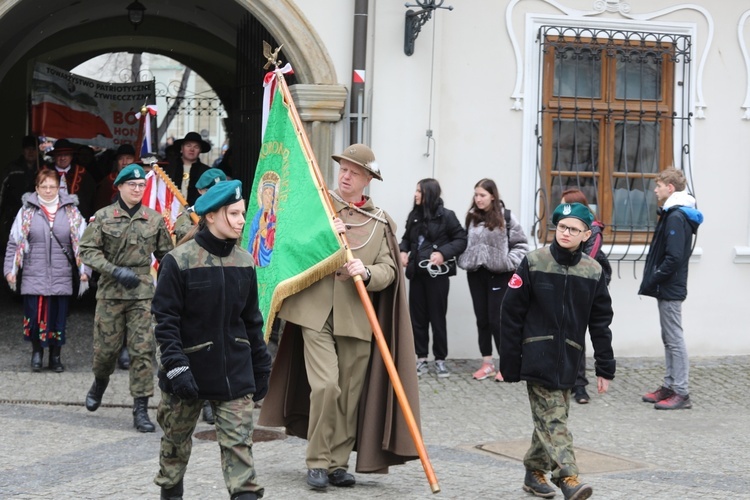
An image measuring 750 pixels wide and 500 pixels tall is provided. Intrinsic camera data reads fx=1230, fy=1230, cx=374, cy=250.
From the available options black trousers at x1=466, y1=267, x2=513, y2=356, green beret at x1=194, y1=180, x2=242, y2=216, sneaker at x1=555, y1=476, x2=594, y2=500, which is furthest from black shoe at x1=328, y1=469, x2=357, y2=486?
black trousers at x1=466, y1=267, x2=513, y2=356

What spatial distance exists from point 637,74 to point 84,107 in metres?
8.65

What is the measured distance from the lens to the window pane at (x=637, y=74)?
11250 mm

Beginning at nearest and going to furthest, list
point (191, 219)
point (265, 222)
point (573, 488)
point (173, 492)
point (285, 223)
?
point (173, 492) → point (573, 488) → point (285, 223) → point (265, 222) → point (191, 219)

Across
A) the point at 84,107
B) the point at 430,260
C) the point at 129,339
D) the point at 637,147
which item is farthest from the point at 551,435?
the point at 84,107

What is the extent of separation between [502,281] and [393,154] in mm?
1470

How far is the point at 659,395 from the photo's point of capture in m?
9.41

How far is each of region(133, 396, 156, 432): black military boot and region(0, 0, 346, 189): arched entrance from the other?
3.12 meters

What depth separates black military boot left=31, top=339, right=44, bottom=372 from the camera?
33.4 feet

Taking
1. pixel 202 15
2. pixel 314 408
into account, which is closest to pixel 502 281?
pixel 314 408

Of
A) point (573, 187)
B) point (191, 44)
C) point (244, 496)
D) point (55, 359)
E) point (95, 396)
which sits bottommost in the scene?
point (244, 496)

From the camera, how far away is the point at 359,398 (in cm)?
663

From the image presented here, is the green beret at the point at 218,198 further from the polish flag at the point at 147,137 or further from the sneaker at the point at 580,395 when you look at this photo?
the polish flag at the point at 147,137

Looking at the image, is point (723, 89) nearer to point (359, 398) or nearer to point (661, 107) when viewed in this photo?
point (661, 107)

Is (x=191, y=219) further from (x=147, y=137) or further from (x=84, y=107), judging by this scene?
(x=84, y=107)
